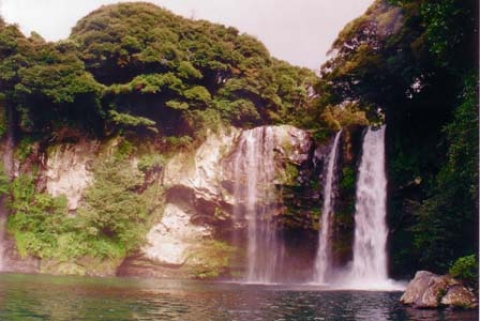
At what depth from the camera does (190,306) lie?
40.6ft

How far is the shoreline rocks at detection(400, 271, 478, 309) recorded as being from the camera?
40.5ft

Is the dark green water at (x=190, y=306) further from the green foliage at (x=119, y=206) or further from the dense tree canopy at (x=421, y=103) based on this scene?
the green foliage at (x=119, y=206)

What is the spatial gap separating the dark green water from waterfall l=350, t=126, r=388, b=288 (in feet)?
26.0

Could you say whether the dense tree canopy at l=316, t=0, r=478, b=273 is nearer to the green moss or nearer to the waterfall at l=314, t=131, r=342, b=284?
the waterfall at l=314, t=131, r=342, b=284

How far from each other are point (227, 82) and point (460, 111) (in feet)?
54.2

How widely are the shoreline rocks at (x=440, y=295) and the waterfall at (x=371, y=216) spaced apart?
9800 millimetres

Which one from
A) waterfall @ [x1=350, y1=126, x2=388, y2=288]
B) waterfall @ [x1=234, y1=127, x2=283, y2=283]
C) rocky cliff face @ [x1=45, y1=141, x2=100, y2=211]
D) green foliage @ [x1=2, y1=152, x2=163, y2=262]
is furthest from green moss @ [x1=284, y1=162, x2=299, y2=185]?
rocky cliff face @ [x1=45, y1=141, x2=100, y2=211]

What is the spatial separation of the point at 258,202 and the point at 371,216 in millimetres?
5540

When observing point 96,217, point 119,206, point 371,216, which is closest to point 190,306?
point 371,216

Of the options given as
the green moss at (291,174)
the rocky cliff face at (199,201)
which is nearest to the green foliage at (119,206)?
the rocky cliff face at (199,201)

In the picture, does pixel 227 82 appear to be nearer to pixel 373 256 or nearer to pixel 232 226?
pixel 232 226

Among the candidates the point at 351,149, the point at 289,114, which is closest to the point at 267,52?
the point at 289,114

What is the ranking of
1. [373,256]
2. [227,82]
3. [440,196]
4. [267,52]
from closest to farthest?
1. [440,196]
2. [373,256]
3. [227,82]
4. [267,52]

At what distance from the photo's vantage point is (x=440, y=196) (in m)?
15.9
